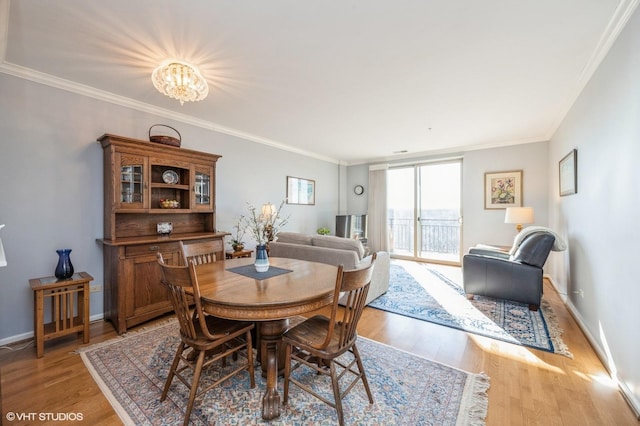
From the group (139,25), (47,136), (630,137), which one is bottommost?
(630,137)

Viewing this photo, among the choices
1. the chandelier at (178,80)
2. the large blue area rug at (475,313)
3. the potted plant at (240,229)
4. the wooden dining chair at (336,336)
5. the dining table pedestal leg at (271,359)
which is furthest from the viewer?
the potted plant at (240,229)

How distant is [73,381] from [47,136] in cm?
220

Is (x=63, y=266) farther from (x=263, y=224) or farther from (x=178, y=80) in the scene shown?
(x=263, y=224)

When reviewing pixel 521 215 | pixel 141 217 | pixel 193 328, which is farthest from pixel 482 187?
pixel 141 217

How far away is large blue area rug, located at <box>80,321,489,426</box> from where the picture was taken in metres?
1.53

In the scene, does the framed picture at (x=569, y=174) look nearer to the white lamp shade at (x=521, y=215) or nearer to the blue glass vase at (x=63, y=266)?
the white lamp shade at (x=521, y=215)

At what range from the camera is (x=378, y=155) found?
19.9 feet

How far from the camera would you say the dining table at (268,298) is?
143 cm

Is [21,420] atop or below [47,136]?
below

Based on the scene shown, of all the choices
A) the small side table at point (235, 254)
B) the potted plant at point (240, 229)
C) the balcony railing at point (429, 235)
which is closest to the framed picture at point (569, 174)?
the balcony railing at point (429, 235)

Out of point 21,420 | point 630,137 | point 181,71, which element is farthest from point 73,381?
point 630,137

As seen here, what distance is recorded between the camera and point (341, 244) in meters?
3.10

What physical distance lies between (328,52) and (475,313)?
10.2ft

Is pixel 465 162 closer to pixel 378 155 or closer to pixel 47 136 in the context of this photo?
pixel 378 155
